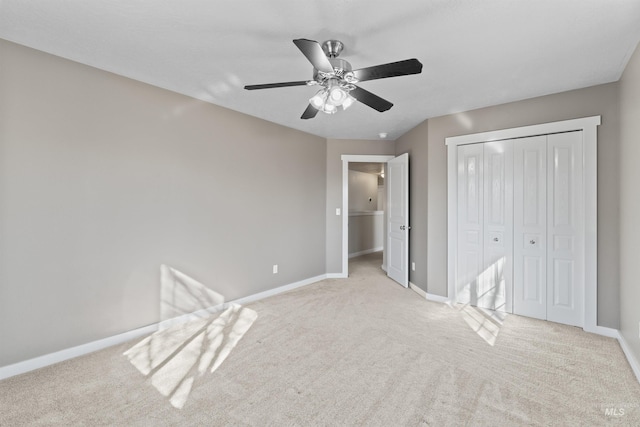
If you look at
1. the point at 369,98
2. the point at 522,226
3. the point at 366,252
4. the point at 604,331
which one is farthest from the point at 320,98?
the point at 366,252

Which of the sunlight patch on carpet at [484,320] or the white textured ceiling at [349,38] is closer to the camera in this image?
the white textured ceiling at [349,38]

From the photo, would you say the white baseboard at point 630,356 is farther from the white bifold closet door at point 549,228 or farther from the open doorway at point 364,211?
the open doorway at point 364,211

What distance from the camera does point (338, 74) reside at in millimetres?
1971

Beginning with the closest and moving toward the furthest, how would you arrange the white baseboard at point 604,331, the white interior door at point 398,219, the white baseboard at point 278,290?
1. the white baseboard at point 604,331
2. the white baseboard at point 278,290
3. the white interior door at point 398,219

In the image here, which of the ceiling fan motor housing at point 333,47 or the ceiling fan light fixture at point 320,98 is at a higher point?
the ceiling fan motor housing at point 333,47

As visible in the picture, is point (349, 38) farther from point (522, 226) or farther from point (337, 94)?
point (522, 226)

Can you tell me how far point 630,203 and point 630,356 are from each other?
47.5 inches

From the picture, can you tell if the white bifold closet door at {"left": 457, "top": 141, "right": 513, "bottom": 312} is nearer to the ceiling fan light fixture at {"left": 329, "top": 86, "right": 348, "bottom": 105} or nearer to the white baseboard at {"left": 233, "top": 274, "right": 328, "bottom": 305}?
the white baseboard at {"left": 233, "top": 274, "right": 328, "bottom": 305}

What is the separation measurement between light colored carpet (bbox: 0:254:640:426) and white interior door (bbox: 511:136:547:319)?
29cm

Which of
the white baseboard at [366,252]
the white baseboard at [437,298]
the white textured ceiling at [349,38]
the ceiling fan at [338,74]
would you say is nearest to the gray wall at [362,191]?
the white baseboard at [366,252]


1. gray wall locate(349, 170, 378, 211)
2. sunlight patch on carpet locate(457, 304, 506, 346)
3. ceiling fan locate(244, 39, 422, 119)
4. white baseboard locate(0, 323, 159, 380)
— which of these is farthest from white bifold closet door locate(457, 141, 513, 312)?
gray wall locate(349, 170, 378, 211)

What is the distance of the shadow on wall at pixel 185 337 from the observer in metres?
2.18

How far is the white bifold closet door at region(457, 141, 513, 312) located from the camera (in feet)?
11.3

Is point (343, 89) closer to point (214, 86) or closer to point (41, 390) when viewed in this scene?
point (214, 86)
